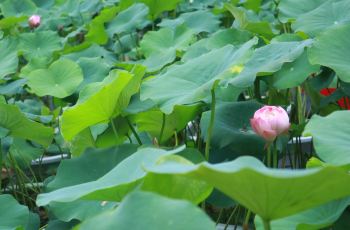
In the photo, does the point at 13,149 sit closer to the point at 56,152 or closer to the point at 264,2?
the point at 56,152

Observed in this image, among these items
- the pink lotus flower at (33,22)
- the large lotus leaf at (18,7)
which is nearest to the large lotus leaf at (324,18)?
the pink lotus flower at (33,22)

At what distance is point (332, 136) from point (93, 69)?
2.62ft

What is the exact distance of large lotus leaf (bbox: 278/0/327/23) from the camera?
154 cm

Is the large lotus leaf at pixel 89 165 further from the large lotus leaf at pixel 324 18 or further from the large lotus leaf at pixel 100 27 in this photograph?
the large lotus leaf at pixel 100 27

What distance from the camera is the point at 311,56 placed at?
1.10m

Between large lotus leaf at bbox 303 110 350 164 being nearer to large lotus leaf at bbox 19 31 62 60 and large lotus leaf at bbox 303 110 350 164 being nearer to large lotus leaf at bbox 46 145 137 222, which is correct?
large lotus leaf at bbox 46 145 137 222

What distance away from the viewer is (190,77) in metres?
1.07

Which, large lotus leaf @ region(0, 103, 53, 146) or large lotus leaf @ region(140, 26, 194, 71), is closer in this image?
large lotus leaf @ region(0, 103, 53, 146)

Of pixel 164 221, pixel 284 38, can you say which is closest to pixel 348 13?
pixel 284 38

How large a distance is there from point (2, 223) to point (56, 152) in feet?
2.60

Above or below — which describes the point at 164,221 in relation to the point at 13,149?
above

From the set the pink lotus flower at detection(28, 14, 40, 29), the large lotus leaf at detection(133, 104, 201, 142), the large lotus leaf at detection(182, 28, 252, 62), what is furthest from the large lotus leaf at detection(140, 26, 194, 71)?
the pink lotus flower at detection(28, 14, 40, 29)

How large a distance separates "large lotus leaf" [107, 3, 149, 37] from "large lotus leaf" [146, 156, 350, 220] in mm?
1405

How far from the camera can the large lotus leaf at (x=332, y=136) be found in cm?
82
